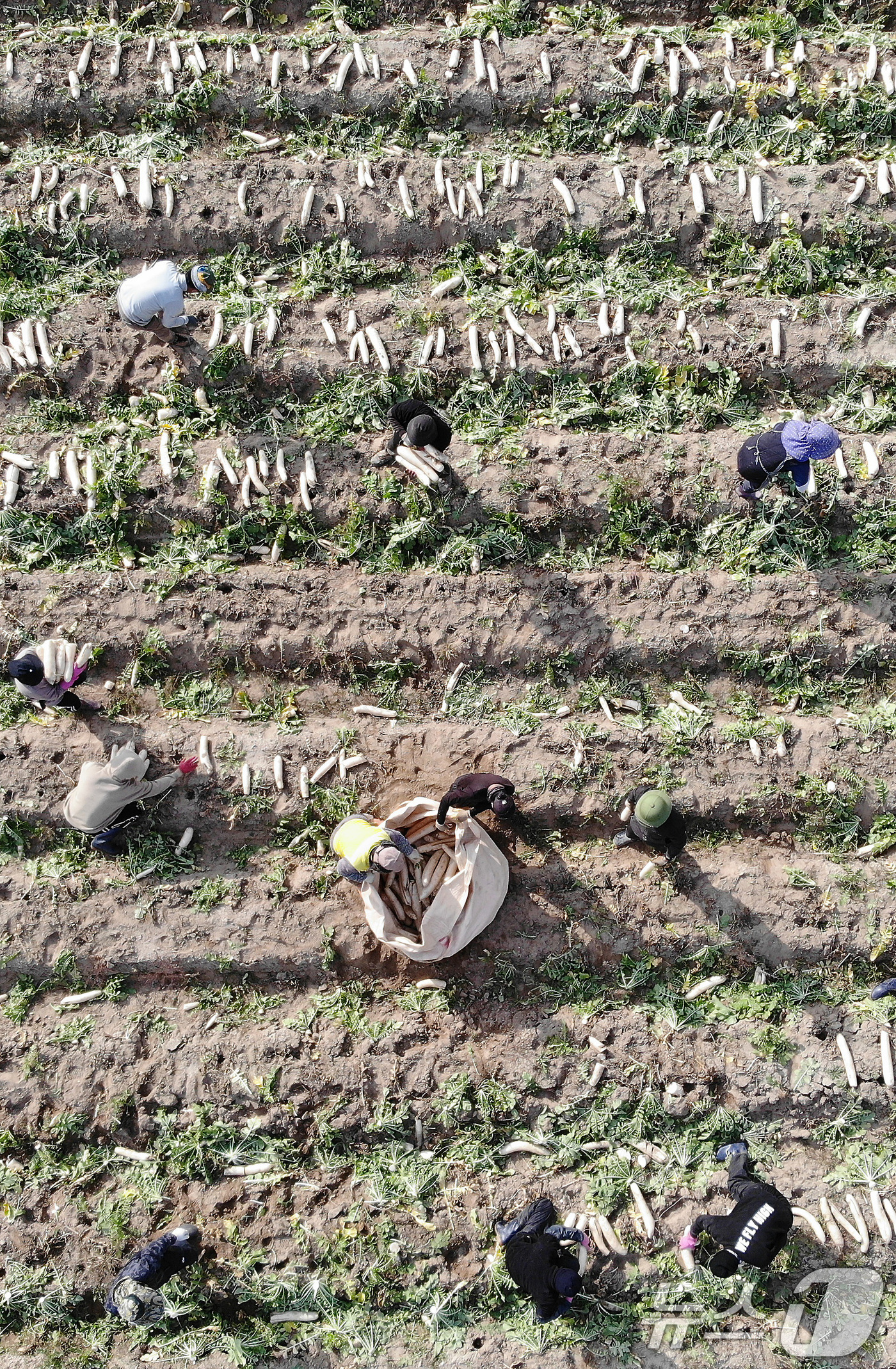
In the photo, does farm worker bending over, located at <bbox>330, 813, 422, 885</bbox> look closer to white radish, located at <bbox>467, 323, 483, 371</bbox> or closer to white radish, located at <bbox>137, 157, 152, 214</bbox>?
white radish, located at <bbox>467, 323, 483, 371</bbox>

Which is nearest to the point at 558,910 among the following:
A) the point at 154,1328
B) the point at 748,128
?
the point at 154,1328

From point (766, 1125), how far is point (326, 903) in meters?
3.46

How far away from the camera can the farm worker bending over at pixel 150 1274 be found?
5160mm

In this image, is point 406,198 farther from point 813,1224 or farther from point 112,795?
point 813,1224

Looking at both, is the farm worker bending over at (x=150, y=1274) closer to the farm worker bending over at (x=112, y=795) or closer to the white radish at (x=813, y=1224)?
the farm worker bending over at (x=112, y=795)

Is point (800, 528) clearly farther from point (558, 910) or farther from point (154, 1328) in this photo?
point (154, 1328)

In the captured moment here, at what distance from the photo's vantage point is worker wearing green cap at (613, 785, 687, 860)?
512 cm

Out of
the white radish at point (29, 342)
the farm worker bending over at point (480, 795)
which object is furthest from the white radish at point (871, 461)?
the white radish at point (29, 342)

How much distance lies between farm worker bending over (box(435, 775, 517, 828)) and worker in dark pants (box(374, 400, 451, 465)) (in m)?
2.34

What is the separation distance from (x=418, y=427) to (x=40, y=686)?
319cm


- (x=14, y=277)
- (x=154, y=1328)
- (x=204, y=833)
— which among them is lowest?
(x=154, y=1328)

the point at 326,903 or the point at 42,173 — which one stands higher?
the point at 42,173

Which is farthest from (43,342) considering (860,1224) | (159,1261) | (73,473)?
(860,1224)

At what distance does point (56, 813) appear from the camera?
6.07m
